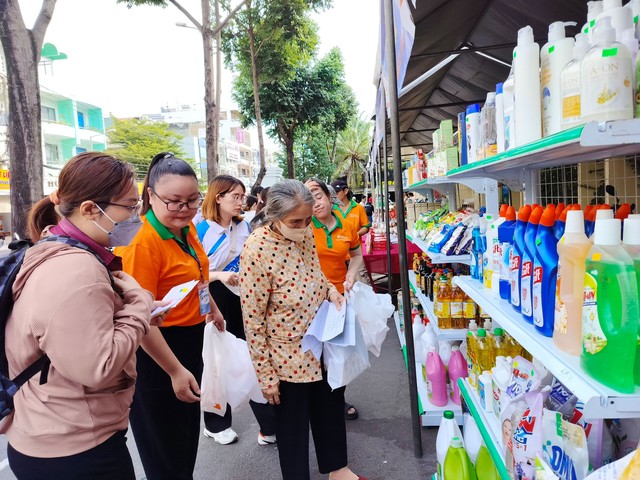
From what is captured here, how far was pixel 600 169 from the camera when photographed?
8.24ft

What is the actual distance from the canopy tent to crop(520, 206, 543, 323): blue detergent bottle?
1.30m

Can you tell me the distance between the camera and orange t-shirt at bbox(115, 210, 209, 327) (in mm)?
1908

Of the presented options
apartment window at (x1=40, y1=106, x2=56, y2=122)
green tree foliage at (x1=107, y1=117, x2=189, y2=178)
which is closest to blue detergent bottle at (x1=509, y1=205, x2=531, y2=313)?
green tree foliage at (x1=107, y1=117, x2=189, y2=178)

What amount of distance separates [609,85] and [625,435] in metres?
0.98

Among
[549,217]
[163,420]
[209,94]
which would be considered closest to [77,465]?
[163,420]

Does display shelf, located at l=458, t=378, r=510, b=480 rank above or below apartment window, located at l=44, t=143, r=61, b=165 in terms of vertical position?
below

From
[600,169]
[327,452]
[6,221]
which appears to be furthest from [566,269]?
[6,221]

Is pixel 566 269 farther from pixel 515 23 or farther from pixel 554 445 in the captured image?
pixel 515 23

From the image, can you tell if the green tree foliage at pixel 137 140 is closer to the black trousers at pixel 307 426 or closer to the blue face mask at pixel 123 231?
the black trousers at pixel 307 426

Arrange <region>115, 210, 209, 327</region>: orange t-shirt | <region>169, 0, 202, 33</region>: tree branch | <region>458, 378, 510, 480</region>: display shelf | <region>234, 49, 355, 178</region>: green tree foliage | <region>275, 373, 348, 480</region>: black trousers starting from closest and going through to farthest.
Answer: <region>458, 378, 510, 480</region>: display shelf, <region>115, 210, 209, 327</region>: orange t-shirt, <region>275, 373, 348, 480</region>: black trousers, <region>169, 0, 202, 33</region>: tree branch, <region>234, 49, 355, 178</region>: green tree foliage

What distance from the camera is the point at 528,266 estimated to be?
4.50ft

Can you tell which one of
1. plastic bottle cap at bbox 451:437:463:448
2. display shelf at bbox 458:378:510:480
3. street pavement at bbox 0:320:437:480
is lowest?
street pavement at bbox 0:320:437:480

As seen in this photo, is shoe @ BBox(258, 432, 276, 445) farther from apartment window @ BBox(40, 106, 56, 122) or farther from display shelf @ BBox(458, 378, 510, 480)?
apartment window @ BBox(40, 106, 56, 122)

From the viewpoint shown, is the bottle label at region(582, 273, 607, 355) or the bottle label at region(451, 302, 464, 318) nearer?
the bottle label at region(582, 273, 607, 355)
